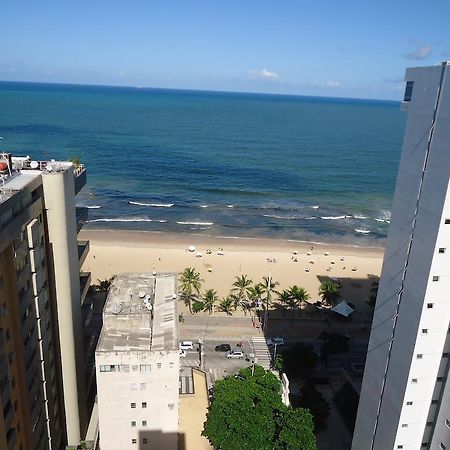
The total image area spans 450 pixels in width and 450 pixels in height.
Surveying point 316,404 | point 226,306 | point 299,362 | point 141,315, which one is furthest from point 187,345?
point 141,315

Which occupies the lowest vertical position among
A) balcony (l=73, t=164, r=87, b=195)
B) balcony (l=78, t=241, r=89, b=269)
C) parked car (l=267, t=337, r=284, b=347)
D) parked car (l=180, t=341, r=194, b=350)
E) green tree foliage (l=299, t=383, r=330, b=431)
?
parked car (l=267, t=337, r=284, b=347)

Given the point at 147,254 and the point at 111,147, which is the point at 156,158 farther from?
the point at 147,254

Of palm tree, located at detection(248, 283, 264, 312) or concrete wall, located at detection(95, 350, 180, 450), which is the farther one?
palm tree, located at detection(248, 283, 264, 312)

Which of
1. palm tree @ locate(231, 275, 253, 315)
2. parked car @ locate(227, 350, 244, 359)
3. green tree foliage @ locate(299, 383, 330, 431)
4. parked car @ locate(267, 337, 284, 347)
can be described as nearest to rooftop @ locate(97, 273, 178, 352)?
green tree foliage @ locate(299, 383, 330, 431)

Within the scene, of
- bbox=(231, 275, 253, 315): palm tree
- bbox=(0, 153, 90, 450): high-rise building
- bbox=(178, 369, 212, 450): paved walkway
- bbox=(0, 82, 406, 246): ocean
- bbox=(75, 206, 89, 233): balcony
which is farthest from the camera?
bbox=(0, 82, 406, 246): ocean

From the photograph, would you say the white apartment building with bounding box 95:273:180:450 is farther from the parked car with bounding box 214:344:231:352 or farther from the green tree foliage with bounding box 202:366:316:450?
the parked car with bounding box 214:344:231:352

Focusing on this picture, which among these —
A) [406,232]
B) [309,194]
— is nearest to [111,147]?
[309,194]
